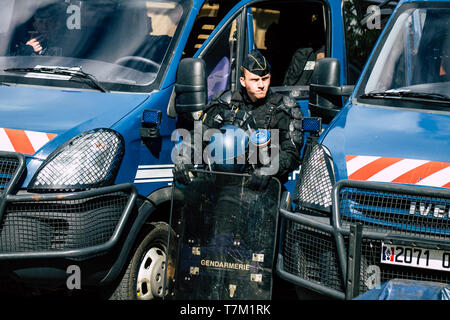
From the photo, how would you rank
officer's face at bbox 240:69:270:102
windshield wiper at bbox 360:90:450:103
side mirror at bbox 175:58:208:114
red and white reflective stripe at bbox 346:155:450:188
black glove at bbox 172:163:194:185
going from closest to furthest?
red and white reflective stripe at bbox 346:155:450:188 < black glove at bbox 172:163:194:185 < windshield wiper at bbox 360:90:450:103 < side mirror at bbox 175:58:208:114 < officer's face at bbox 240:69:270:102

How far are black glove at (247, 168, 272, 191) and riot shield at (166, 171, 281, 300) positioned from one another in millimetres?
34

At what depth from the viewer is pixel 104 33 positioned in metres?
5.71

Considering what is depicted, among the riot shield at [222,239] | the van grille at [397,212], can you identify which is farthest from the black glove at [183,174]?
the van grille at [397,212]

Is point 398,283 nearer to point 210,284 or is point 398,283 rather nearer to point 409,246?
point 409,246

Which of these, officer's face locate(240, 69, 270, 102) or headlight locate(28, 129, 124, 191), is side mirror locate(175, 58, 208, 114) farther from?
headlight locate(28, 129, 124, 191)

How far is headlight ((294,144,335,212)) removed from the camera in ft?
15.3

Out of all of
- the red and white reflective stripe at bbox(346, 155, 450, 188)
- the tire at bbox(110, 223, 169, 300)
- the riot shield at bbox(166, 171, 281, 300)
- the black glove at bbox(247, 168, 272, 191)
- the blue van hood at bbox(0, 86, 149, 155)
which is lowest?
the tire at bbox(110, 223, 169, 300)

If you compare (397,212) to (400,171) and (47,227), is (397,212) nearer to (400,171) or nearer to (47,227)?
(400,171)

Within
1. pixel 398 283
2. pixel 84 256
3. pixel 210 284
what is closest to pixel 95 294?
pixel 84 256

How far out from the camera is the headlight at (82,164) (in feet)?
15.4

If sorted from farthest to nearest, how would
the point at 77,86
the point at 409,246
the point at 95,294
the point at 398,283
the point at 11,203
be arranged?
the point at 77,86, the point at 95,294, the point at 11,203, the point at 409,246, the point at 398,283

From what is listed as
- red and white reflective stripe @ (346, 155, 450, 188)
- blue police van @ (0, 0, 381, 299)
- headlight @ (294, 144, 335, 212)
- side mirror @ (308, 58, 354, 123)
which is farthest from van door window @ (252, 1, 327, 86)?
red and white reflective stripe @ (346, 155, 450, 188)

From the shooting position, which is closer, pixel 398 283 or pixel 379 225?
pixel 398 283

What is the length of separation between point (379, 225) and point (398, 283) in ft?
2.78
